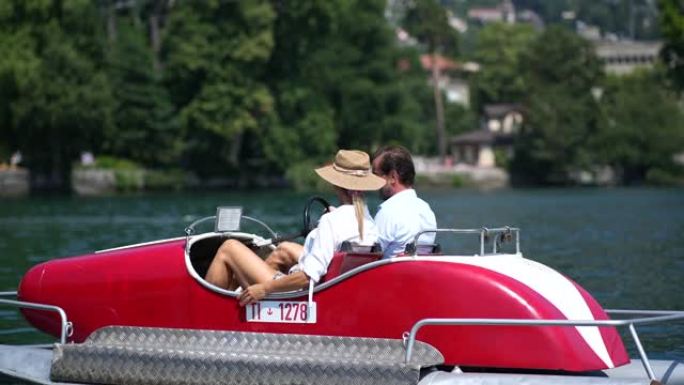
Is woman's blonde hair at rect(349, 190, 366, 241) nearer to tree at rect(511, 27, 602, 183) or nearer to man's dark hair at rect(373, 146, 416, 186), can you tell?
man's dark hair at rect(373, 146, 416, 186)

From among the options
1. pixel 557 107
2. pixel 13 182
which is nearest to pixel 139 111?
pixel 13 182

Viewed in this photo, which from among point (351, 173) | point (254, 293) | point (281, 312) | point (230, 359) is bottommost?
point (230, 359)

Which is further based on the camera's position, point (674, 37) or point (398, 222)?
point (674, 37)

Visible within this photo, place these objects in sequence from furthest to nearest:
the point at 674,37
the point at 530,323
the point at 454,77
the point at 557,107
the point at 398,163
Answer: the point at 454,77 → the point at 557,107 → the point at 674,37 → the point at 398,163 → the point at 530,323

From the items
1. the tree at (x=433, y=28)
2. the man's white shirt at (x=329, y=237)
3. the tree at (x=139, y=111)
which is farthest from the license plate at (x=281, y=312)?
the tree at (x=433, y=28)

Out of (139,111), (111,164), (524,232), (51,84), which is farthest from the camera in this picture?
(139,111)

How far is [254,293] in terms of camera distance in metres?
10.9

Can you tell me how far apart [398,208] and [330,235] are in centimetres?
54

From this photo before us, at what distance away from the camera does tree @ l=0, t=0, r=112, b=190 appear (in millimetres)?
69688

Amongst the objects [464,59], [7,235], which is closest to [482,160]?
[464,59]

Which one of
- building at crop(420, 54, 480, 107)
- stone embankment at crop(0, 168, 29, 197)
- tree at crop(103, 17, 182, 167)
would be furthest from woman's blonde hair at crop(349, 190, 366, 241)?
building at crop(420, 54, 480, 107)

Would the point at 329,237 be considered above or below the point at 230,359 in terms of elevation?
above

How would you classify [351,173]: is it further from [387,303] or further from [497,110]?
[497,110]

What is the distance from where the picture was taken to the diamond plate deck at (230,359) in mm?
10258
